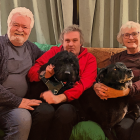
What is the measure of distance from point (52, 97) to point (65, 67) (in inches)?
12.1

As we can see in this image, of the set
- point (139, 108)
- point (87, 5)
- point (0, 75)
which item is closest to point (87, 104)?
point (139, 108)

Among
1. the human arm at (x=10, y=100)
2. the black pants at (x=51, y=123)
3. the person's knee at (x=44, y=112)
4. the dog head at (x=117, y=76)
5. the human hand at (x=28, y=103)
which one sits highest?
the dog head at (x=117, y=76)

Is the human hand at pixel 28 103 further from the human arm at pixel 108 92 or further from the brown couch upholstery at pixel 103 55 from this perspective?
the brown couch upholstery at pixel 103 55

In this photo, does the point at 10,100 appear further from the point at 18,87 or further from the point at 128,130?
the point at 128,130

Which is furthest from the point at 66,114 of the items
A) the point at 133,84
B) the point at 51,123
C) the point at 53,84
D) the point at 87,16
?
the point at 87,16

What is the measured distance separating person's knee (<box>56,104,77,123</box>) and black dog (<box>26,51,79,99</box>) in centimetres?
21

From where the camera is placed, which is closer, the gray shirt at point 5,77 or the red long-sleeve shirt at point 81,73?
the gray shirt at point 5,77

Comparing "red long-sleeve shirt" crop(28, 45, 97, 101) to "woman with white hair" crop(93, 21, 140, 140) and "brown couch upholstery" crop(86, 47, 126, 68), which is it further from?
"brown couch upholstery" crop(86, 47, 126, 68)

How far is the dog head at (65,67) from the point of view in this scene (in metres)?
1.36

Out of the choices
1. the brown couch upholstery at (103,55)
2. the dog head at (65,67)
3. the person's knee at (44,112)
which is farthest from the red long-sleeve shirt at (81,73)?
the brown couch upholstery at (103,55)

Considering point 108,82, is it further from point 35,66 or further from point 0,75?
point 0,75

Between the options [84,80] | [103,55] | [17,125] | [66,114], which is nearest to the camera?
[17,125]

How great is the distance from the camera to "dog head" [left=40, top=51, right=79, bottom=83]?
1.36m

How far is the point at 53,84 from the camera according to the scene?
1426 millimetres
